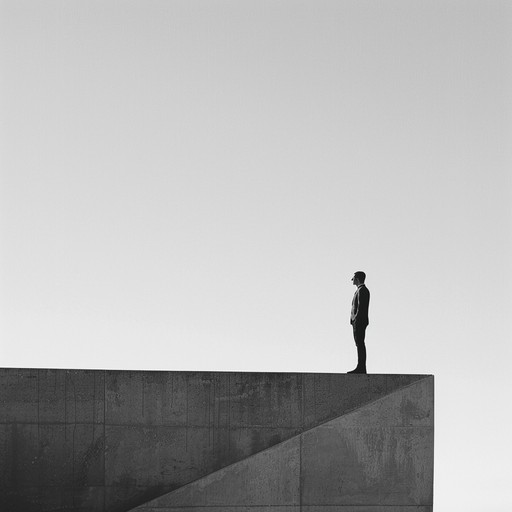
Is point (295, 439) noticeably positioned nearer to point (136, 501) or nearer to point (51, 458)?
point (136, 501)

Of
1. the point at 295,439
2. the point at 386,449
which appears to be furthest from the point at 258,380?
the point at 386,449

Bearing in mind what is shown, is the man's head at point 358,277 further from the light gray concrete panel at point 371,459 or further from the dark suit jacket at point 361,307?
the light gray concrete panel at point 371,459

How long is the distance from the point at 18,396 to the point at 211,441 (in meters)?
2.75

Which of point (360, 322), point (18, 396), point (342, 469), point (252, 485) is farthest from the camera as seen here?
point (360, 322)

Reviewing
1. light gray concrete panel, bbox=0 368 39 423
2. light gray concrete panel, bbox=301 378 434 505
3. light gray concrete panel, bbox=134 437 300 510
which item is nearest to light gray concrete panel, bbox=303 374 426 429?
light gray concrete panel, bbox=301 378 434 505

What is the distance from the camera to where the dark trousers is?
17547mm

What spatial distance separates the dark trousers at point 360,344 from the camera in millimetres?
17547

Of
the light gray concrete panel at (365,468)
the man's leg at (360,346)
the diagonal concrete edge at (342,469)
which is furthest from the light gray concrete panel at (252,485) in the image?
the man's leg at (360,346)

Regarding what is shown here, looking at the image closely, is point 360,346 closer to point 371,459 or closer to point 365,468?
point 371,459

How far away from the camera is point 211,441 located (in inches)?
660

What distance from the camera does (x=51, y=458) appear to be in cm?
1638

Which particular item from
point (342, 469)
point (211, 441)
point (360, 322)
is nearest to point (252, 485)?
point (211, 441)

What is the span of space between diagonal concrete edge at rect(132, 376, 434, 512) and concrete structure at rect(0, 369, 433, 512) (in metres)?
0.01

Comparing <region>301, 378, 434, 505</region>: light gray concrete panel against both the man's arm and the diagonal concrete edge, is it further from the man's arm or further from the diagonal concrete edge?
the man's arm
